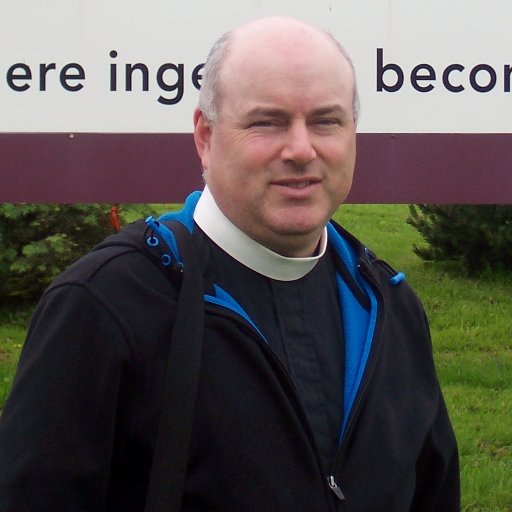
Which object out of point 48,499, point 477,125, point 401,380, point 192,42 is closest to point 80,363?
point 48,499

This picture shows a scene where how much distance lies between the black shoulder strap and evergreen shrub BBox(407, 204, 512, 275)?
6.70 metres

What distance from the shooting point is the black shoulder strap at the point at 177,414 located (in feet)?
5.62

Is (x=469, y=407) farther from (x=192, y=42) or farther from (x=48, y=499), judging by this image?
(x=48, y=499)

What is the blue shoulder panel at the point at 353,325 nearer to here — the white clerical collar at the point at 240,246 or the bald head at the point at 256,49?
the white clerical collar at the point at 240,246

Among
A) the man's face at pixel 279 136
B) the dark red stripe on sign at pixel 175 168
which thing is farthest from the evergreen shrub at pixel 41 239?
the man's face at pixel 279 136

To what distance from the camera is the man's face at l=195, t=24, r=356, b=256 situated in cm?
189

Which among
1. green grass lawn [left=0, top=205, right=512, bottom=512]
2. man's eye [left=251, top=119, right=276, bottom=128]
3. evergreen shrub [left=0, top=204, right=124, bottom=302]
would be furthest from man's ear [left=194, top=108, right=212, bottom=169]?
evergreen shrub [left=0, top=204, right=124, bottom=302]

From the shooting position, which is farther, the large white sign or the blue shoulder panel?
the large white sign

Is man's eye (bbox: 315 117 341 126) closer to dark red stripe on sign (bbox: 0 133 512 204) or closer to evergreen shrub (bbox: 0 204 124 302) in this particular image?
dark red stripe on sign (bbox: 0 133 512 204)

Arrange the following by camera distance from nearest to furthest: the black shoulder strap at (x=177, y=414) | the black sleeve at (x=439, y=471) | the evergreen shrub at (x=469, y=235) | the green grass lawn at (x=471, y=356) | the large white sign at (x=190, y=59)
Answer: the black shoulder strap at (x=177, y=414), the black sleeve at (x=439, y=471), the large white sign at (x=190, y=59), the green grass lawn at (x=471, y=356), the evergreen shrub at (x=469, y=235)

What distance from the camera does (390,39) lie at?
3.55 metres

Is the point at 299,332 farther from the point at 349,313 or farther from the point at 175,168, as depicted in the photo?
the point at 175,168

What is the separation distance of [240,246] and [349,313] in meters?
0.26

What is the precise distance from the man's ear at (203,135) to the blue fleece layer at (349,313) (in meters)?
0.10
